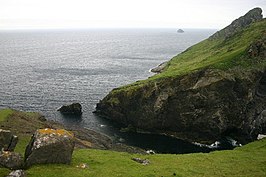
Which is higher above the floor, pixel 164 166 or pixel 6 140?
pixel 6 140

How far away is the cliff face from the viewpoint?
264 ft

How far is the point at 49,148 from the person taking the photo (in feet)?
101

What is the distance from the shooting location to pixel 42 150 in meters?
30.6

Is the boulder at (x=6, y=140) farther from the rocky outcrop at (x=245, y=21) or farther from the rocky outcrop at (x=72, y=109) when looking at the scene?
the rocky outcrop at (x=245, y=21)

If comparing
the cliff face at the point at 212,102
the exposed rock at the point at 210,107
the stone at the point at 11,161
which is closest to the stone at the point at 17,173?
the stone at the point at 11,161

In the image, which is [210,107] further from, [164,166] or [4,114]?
[4,114]

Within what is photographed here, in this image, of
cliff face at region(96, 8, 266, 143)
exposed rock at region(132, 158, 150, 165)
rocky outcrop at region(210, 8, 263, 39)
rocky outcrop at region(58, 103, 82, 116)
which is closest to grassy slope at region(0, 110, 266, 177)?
exposed rock at region(132, 158, 150, 165)

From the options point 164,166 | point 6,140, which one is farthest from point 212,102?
point 6,140

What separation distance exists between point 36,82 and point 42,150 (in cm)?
10894

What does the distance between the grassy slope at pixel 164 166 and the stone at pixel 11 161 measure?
109 centimetres

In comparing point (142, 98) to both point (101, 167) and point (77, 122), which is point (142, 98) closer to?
point (77, 122)

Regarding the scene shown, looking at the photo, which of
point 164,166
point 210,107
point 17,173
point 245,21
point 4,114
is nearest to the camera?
point 17,173

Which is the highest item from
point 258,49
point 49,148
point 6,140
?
point 258,49

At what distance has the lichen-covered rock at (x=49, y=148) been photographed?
30.6 meters
